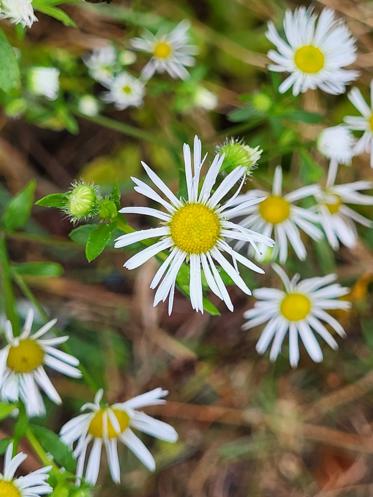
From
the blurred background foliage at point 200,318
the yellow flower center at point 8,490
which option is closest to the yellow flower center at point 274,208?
the blurred background foliage at point 200,318

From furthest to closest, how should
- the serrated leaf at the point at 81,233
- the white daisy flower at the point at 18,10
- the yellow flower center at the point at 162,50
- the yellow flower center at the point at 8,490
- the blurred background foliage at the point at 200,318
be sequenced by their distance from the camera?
the blurred background foliage at the point at 200,318 → the yellow flower center at the point at 162,50 → the yellow flower center at the point at 8,490 → the serrated leaf at the point at 81,233 → the white daisy flower at the point at 18,10

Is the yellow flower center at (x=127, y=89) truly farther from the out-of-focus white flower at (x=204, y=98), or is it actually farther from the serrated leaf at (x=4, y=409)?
the serrated leaf at (x=4, y=409)

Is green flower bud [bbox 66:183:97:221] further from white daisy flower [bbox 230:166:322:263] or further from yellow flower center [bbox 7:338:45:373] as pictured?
white daisy flower [bbox 230:166:322:263]

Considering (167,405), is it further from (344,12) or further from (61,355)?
(344,12)

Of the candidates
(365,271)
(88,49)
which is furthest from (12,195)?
(365,271)

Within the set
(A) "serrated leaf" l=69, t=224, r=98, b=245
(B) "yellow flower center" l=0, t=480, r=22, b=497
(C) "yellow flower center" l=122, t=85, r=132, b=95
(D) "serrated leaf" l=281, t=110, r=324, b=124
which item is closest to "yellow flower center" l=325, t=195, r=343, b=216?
(D) "serrated leaf" l=281, t=110, r=324, b=124

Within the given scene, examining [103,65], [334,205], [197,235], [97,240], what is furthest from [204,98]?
[97,240]

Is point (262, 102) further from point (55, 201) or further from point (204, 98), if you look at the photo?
point (55, 201)

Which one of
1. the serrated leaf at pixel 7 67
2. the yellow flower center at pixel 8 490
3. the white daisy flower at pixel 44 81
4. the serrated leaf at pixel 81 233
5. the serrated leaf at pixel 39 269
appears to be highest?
the white daisy flower at pixel 44 81
